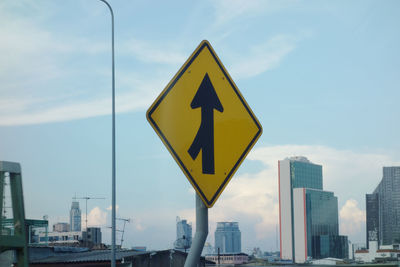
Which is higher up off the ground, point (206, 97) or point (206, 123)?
point (206, 97)

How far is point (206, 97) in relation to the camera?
369 cm

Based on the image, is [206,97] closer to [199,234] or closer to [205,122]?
[205,122]

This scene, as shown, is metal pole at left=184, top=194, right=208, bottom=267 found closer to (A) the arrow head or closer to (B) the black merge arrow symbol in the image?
(B) the black merge arrow symbol

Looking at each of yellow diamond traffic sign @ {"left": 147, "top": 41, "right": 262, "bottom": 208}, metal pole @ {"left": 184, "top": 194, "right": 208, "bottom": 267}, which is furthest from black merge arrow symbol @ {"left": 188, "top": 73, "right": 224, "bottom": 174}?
metal pole @ {"left": 184, "top": 194, "right": 208, "bottom": 267}

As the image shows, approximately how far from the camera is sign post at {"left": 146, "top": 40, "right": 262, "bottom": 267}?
3.50 m

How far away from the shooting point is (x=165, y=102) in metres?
3.55

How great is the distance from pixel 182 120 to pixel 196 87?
0.88 ft

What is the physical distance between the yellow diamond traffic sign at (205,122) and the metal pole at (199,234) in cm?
6

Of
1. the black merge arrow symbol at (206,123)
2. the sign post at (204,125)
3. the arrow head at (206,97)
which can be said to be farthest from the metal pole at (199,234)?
the arrow head at (206,97)

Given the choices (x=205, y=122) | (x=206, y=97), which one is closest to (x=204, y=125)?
(x=205, y=122)

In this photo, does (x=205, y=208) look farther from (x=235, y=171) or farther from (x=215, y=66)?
(x=215, y=66)

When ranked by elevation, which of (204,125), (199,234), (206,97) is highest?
(206,97)

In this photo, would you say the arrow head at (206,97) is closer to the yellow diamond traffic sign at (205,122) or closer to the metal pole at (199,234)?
the yellow diamond traffic sign at (205,122)

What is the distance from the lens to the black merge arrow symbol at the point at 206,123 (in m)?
3.55
